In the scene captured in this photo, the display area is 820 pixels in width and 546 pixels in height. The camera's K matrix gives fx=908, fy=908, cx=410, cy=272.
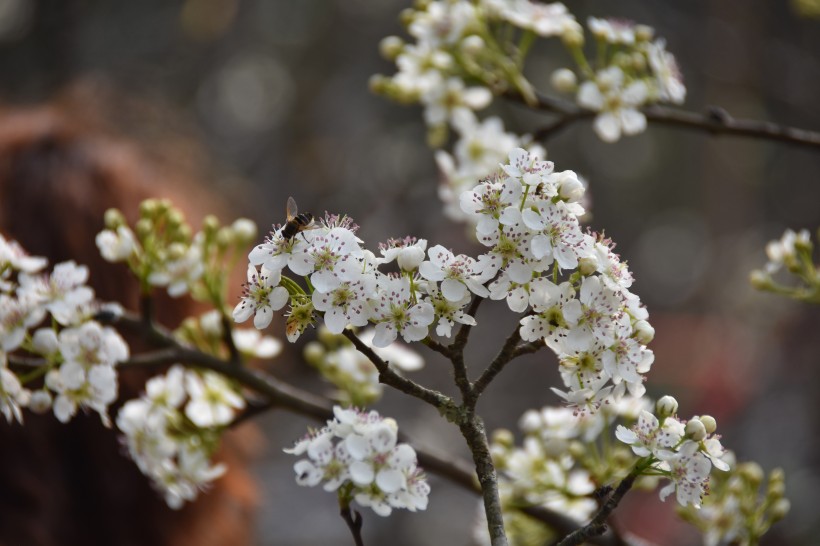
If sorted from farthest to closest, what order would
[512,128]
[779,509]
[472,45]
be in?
1. [512,128]
2. [472,45]
3. [779,509]

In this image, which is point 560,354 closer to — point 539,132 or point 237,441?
point 539,132

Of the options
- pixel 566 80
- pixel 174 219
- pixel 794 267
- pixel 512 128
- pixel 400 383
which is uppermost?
pixel 512 128

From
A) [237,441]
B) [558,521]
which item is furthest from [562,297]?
[237,441]

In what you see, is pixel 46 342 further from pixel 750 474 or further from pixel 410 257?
pixel 750 474

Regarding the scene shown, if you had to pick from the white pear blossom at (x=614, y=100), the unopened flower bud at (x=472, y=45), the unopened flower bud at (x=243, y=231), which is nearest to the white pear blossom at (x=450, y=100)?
the unopened flower bud at (x=472, y=45)

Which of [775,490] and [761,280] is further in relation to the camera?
[761,280]

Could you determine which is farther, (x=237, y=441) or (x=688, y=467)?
(x=237, y=441)

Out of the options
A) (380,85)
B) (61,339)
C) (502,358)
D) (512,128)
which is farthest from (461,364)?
(512,128)
